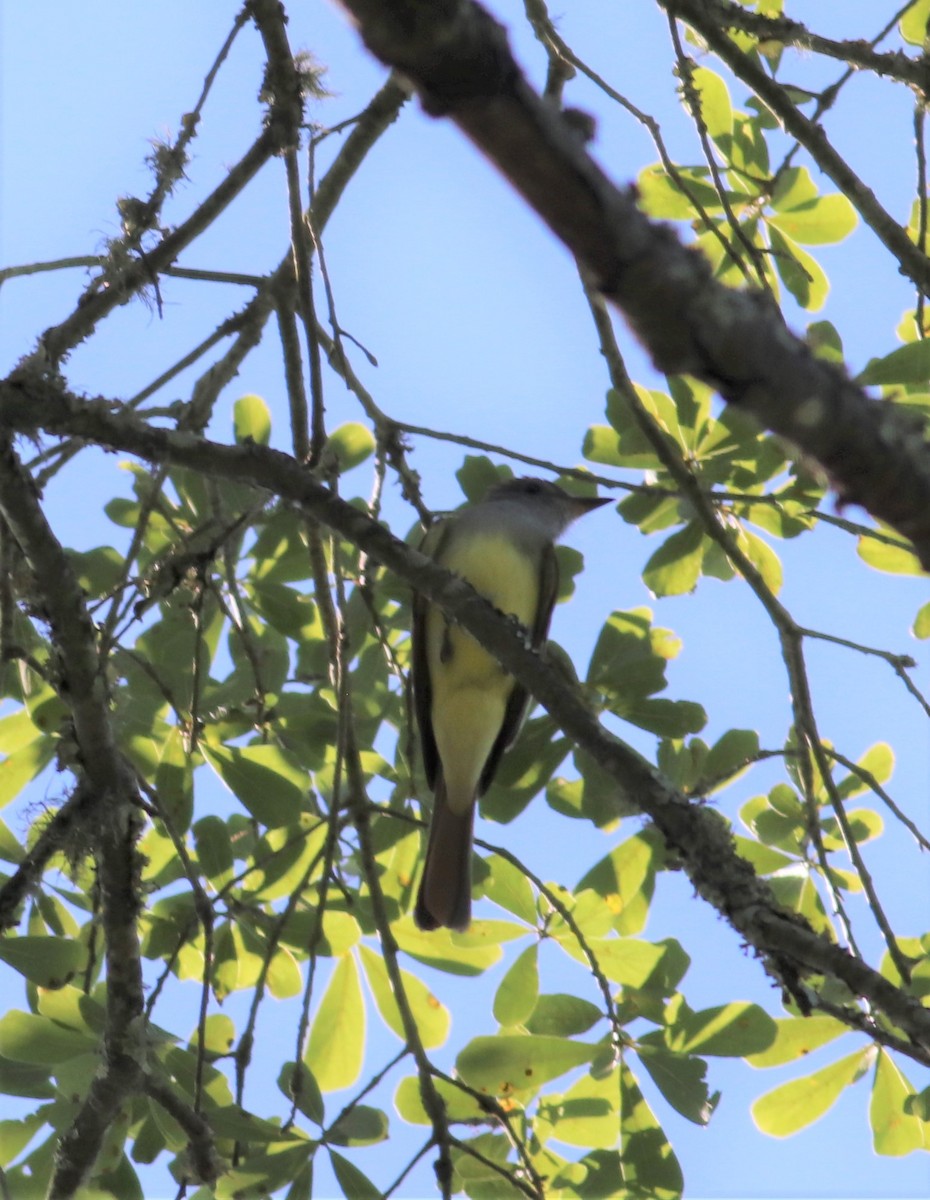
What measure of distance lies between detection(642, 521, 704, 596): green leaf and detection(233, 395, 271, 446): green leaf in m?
1.52

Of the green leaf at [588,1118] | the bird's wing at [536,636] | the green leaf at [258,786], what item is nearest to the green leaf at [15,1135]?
the green leaf at [258,786]

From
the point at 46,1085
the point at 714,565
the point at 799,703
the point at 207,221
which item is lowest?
the point at 46,1085

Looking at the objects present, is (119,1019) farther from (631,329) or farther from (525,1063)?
(631,329)

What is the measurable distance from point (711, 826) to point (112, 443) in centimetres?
164

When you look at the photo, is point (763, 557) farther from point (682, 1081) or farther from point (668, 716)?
point (682, 1081)

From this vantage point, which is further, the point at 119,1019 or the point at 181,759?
the point at 181,759

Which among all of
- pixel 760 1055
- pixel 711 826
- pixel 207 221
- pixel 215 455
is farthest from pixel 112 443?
A: pixel 760 1055

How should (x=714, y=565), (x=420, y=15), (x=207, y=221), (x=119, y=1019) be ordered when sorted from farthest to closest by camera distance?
1. (x=714, y=565)
2. (x=207, y=221)
3. (x=119, y=1019)
4. (x=420, y=15)

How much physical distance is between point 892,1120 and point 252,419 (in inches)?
129

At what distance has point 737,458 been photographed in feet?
14.1

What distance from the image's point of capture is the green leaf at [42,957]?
11.5 ft

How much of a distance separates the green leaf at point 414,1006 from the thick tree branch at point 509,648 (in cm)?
146

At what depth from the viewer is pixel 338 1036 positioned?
4.14 m

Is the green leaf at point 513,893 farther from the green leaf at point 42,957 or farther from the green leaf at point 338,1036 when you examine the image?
the green leaf at point 42,957
